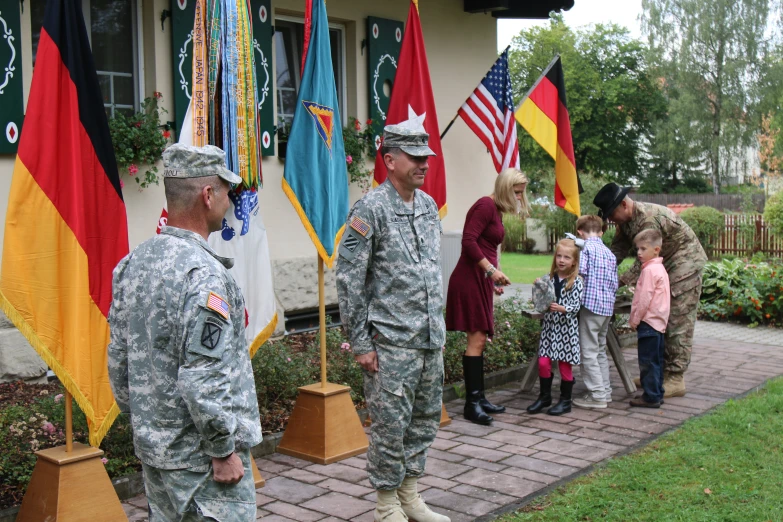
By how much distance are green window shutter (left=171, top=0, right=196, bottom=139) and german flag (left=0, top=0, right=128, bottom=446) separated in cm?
322

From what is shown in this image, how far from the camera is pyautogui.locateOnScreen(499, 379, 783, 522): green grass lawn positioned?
4.77 metres

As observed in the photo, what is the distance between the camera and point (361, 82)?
31.8 ft

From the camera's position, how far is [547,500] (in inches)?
197

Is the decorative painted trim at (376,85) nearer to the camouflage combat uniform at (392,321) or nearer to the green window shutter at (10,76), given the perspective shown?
the green window shutter at (10,76)

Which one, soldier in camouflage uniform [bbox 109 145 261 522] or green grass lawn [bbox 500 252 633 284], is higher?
soldier in camouflage uniform [bbox 109 145 261 522]

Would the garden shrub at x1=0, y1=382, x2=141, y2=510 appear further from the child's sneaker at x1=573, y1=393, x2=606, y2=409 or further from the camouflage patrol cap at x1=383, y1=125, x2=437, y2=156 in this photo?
the child's sneaker at x1=573, y1=393, x2=606, y2=409

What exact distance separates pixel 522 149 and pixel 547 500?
4787 cm

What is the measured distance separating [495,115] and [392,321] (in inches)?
208

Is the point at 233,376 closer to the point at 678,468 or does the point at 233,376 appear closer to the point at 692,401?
the point at 678,468

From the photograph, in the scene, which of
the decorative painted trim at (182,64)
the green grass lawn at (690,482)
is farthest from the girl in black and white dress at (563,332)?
the decorative painted trim at (182,64)

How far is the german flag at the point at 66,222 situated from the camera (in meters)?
4.31

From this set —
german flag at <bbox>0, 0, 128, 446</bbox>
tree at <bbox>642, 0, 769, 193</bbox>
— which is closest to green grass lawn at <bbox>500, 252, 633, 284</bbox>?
german flag at <bbox>0, 0, 128, 446</bbox>

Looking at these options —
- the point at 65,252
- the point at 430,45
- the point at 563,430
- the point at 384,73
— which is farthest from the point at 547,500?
the point at 430,45

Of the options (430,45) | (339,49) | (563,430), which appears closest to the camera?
(563,430)
